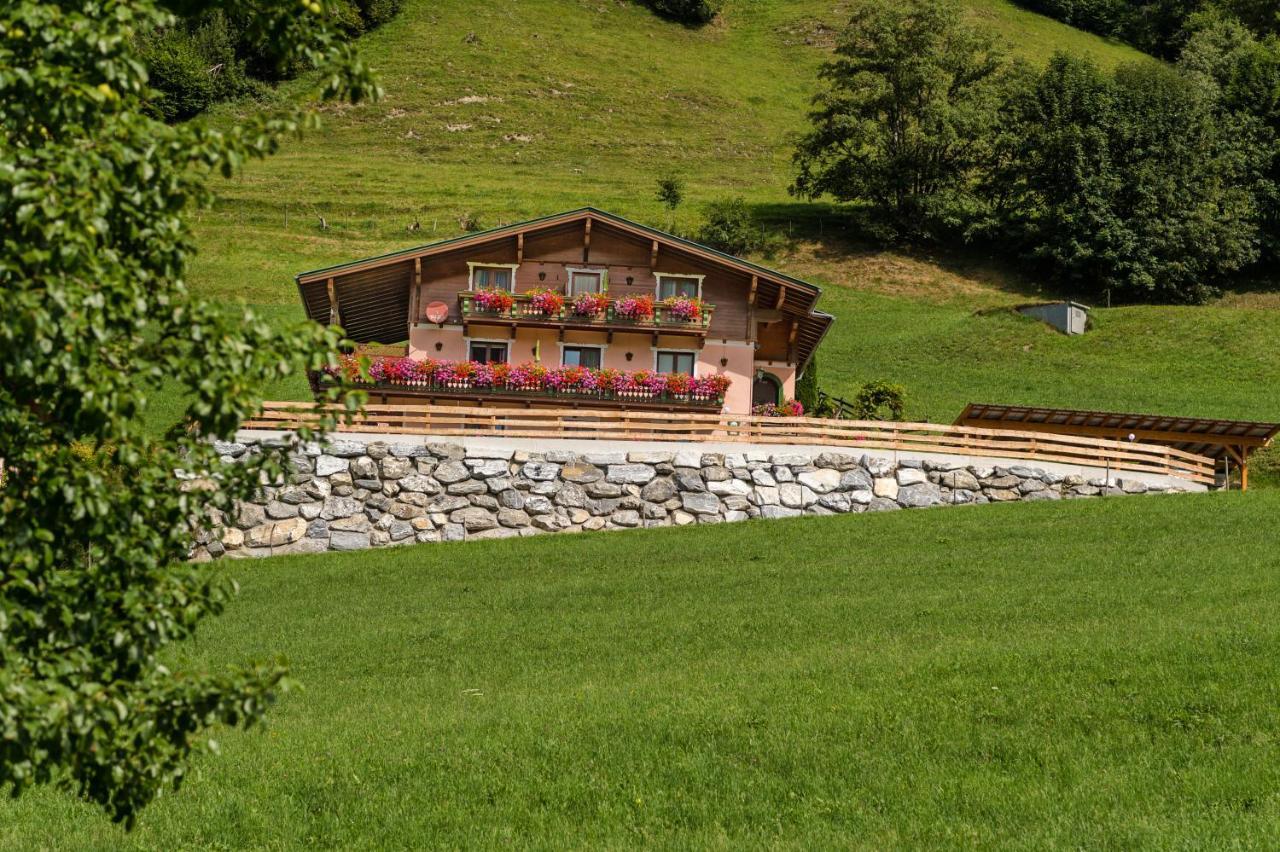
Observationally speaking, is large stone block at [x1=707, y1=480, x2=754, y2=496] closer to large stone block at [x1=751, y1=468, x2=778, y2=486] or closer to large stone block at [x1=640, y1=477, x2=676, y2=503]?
large stone block at [x1=751, y1=468, x2=778, y2=486]

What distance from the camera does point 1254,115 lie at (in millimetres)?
73688

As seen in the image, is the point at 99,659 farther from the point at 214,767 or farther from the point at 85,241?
the point at 214,767

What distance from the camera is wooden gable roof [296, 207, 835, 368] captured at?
119ft

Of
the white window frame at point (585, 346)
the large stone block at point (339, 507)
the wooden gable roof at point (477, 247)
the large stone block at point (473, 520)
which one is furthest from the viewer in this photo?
the white window frame at point (585, 346)

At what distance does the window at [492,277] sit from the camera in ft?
122

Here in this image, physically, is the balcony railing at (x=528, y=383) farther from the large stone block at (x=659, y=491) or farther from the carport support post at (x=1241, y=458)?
the carport support post at (x=1241, y=458)

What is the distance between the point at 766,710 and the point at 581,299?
23.8 m

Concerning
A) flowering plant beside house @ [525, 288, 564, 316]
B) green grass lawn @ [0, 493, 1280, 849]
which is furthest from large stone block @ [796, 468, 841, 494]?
flowering plant beside house @ [525, 288, 564, 316]

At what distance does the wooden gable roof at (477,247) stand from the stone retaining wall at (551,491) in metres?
7.34

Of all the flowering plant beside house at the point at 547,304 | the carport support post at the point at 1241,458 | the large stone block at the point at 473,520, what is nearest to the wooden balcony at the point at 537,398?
the flowering plant beside house at the point at 547,304

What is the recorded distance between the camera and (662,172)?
88.6 meters

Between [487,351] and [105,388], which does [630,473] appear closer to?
[487,351]

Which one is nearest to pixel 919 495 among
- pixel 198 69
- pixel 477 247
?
pixel 477 247

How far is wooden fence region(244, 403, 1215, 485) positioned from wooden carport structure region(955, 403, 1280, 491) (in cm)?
80
